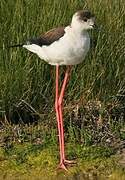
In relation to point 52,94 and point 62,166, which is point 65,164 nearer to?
point 62,166

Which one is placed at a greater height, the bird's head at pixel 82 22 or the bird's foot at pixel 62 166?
the bird's head at pixel 82 22

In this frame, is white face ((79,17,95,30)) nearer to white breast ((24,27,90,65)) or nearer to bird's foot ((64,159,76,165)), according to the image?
white breast ((24,27,90,65))

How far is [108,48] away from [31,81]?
797 millimetres

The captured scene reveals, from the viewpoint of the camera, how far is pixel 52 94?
6.32 metres

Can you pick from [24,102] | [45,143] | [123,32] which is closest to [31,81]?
[24,102]

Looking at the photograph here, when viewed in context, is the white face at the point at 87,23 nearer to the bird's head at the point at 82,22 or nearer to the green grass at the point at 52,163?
the bird's head at the point at 82,22

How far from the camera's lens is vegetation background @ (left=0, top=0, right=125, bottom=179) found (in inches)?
231

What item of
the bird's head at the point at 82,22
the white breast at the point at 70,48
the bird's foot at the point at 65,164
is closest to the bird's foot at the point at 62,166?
the bird's foot at the point at 65,164

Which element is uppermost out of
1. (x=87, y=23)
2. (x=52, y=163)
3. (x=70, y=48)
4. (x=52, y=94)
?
(x=87, y=23)

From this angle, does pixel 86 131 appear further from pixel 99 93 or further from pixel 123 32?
pixel 123 32

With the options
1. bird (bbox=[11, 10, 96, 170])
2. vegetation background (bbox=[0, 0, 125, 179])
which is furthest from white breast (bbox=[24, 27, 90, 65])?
vegetation background (bbox=[0, 0, 125, 179])

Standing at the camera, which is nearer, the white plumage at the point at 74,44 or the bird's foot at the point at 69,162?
Result: the white plumage at the point at 74,44

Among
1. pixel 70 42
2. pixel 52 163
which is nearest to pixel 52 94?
pixel 52 163

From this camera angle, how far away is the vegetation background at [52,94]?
5.88 metres
